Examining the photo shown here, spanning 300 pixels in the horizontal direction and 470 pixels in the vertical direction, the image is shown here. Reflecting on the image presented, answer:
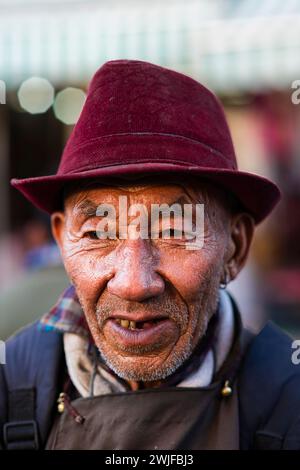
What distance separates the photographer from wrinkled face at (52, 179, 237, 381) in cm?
151

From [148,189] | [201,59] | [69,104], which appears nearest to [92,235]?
[148,189]

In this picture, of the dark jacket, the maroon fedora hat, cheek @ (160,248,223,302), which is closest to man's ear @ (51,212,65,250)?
the maroon fedora hat

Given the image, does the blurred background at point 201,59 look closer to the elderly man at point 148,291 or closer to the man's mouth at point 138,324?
the elderly man at point 148,291

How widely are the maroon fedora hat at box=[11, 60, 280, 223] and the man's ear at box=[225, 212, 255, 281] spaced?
0.14 metres

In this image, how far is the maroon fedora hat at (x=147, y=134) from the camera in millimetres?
1523

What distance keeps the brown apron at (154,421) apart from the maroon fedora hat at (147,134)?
0.60 meters

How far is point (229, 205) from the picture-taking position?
69.4 inches

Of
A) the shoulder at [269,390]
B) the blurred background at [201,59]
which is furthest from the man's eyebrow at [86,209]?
the blurred background at [201,59]

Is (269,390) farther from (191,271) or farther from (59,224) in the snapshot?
(59,224)

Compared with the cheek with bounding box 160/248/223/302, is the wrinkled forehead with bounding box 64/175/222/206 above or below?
above

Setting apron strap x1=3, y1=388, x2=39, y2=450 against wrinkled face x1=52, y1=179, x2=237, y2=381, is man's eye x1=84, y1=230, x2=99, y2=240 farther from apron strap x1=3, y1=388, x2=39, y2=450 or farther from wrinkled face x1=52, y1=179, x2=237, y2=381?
apron strap x1=3, y1=388, x2=39, y2=450

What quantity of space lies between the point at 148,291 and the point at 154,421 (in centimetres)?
38

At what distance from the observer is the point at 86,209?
1622 millimetres
